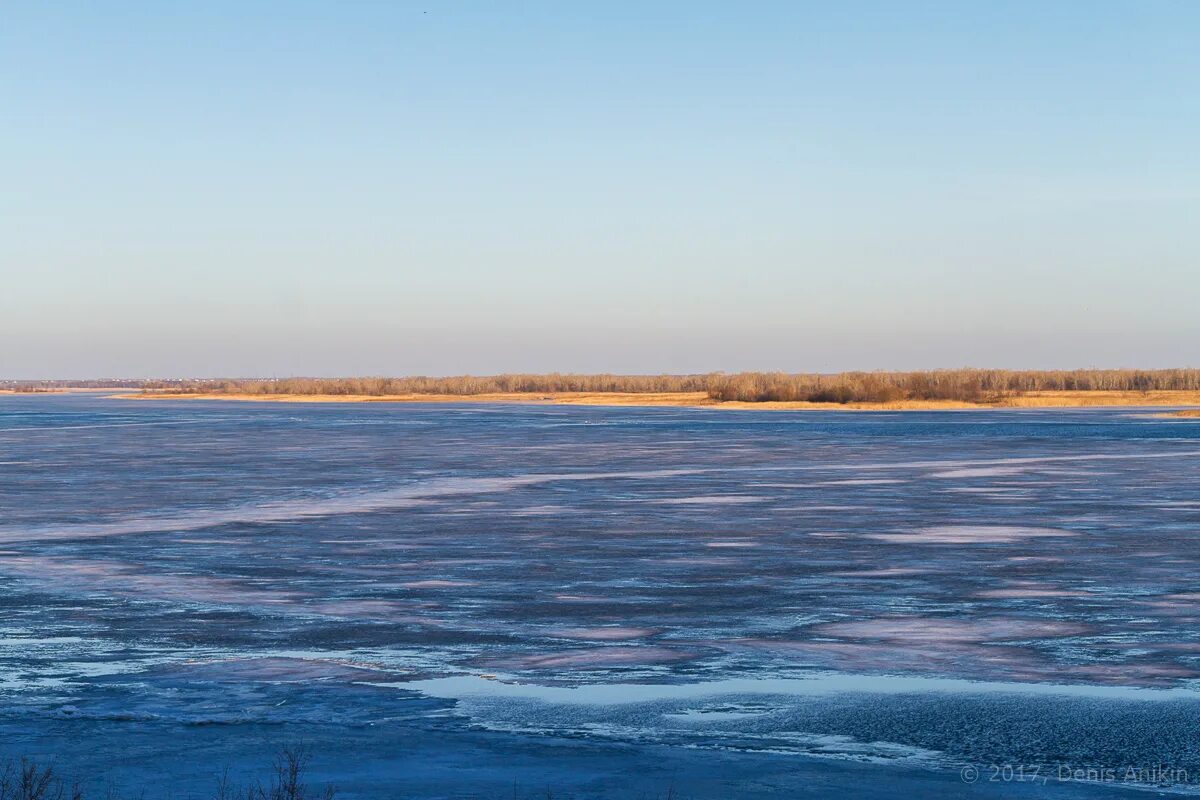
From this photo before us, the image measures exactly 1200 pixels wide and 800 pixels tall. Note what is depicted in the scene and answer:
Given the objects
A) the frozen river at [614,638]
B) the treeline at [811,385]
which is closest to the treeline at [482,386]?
the treeline at [811,385]

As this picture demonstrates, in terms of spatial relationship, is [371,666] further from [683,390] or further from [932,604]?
[683,390]

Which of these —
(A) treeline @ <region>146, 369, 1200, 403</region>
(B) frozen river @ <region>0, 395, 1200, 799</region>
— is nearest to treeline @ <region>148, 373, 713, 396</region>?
(A) treeline @ <region>146, 369, 1200, 403</region>

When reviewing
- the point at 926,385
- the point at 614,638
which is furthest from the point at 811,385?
the point at 614,638

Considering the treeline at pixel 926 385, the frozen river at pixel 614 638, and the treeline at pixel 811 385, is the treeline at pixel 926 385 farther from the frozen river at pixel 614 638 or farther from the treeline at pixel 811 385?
the frozen river at pixel 614 638

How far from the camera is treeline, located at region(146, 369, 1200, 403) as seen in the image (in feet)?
323

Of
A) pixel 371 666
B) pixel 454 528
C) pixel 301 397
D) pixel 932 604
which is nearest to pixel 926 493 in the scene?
pixel 454 528

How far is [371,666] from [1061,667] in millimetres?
4690

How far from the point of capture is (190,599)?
13.1m

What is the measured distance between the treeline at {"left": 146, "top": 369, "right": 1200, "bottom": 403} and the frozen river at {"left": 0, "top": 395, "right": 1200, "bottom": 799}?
73.5 metres

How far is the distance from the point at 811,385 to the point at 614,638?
309 feet

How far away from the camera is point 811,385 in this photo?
341ft

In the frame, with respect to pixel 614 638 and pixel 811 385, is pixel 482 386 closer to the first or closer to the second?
pixel 811 385

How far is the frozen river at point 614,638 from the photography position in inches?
293

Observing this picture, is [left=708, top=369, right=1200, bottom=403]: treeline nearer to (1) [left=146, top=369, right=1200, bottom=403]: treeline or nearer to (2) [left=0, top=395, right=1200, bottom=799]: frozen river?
(1) [left=146, top=369, right=1200, bottom=403]: treeline
